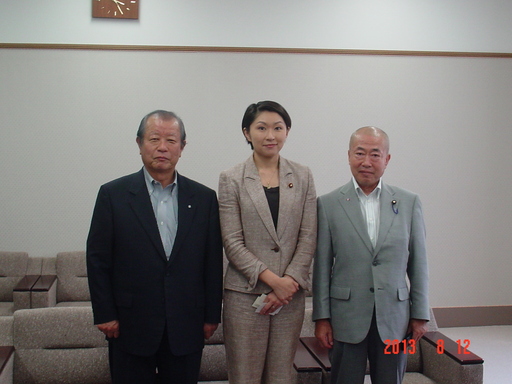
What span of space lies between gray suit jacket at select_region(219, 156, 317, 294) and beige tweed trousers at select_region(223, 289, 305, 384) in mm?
82

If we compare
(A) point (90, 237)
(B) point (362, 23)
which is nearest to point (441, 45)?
(B) point (362, 23)

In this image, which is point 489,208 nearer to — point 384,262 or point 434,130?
point 434,130

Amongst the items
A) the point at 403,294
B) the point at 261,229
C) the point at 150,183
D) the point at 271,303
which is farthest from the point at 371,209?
the point at 150,183

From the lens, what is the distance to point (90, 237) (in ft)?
6.09

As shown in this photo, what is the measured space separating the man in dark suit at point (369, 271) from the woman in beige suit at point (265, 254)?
0.36 feet

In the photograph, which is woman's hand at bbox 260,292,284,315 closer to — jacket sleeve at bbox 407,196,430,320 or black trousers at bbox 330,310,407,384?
black trousers at bbox 330,310,407,384

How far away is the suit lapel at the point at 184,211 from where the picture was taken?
1.86 metres

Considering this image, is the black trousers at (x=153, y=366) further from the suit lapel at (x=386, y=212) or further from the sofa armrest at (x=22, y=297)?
the sofa armrest at (x=22, y=297)

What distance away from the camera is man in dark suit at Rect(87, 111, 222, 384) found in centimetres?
182

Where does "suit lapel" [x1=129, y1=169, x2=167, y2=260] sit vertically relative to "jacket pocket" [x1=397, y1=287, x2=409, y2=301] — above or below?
above

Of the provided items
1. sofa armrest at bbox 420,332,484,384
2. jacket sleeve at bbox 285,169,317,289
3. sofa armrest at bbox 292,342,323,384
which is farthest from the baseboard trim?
jacket sleeve at bbox 285,169,317,289

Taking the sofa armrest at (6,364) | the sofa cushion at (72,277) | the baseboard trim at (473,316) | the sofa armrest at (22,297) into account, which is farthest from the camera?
the baseboard trim at (473,316)

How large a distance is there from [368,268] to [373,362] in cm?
39

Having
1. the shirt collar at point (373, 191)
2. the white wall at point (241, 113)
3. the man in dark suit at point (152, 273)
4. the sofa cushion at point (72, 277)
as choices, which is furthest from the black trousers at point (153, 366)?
the white wall at point (241, 113)
